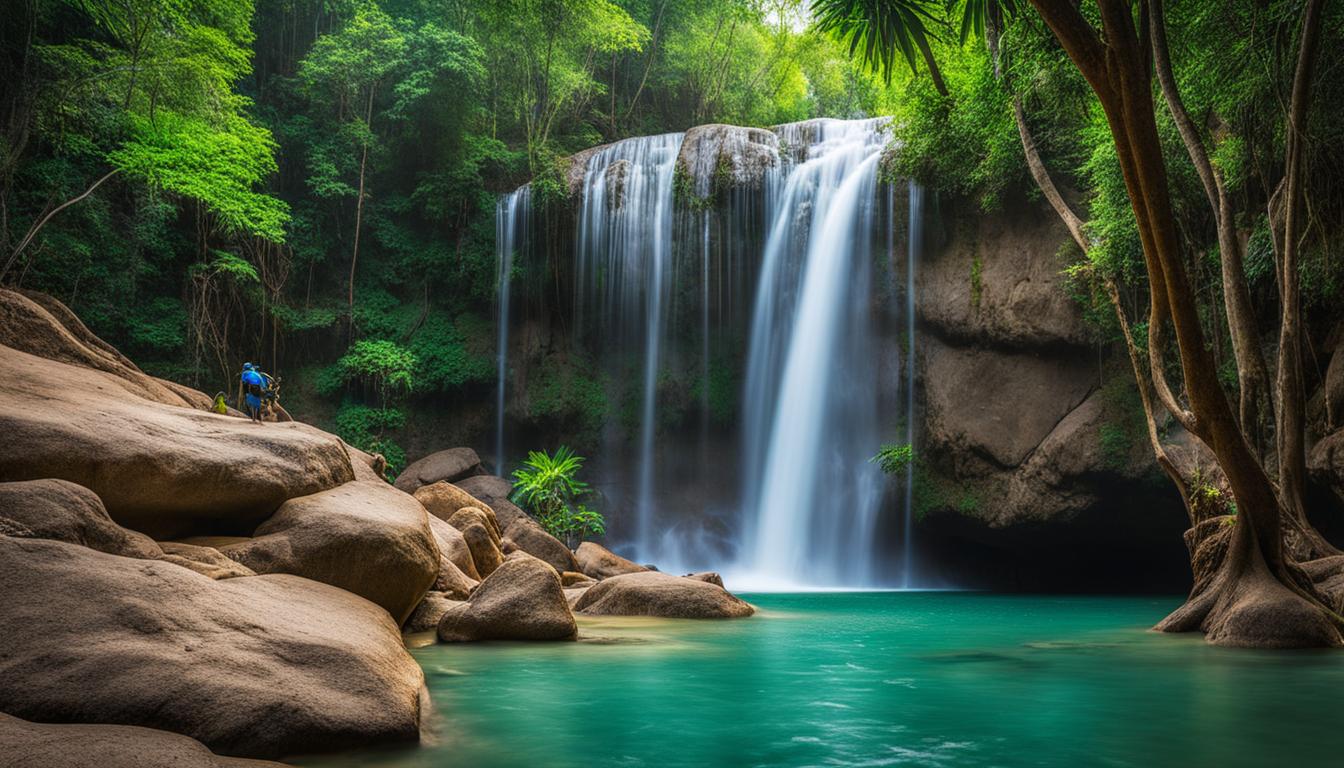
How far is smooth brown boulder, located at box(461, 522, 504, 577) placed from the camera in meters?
12.7

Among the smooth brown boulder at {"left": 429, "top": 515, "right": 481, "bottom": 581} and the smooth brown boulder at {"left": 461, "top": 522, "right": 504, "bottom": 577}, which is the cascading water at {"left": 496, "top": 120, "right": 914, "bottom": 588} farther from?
the smooth brown boulder at {"left": 429, "top": 515, "right": 481, "bottom": 581}

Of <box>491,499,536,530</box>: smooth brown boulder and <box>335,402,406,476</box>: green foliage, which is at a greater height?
<box>335,402,406,476</box>: green foliage

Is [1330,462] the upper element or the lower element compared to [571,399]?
lower

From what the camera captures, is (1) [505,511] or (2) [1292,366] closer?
(2) [1292,366]

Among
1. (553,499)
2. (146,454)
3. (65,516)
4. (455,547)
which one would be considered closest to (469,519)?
(455,547)

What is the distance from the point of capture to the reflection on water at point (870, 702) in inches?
173

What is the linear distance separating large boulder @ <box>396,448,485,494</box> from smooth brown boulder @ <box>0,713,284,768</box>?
59.8 feet

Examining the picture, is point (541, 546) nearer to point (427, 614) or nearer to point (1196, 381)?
point (427, 614)

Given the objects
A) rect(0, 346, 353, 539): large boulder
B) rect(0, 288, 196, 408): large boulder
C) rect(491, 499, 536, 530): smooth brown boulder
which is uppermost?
rect(0, 288, 196, 408): large boulder

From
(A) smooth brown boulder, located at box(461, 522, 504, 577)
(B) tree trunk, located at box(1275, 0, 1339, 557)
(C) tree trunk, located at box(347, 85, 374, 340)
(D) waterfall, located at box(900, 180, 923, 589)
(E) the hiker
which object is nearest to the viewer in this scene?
(B) tree trunk, located at box(1275, 0, 1339, 557)

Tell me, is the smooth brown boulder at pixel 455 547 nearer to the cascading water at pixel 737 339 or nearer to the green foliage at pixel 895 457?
the cascading water at pixel 737 339

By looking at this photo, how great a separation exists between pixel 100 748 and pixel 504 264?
23.2 meters

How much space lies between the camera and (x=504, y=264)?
→ 84.2 ft

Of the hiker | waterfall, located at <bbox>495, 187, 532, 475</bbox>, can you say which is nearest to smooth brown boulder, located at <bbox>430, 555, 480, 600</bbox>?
the hiker
